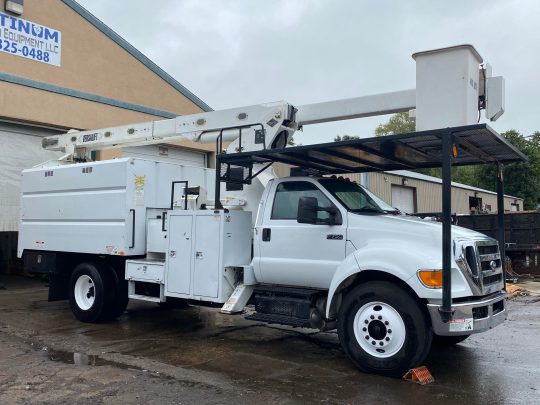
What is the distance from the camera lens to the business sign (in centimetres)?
1331

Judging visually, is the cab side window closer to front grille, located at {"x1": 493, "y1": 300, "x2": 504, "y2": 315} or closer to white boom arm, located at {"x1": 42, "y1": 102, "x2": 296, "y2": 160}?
white boom arm, located at {"x1": 42, "y1": 102, "x2": 296, "y2": 160}

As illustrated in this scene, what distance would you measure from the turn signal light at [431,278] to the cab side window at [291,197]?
65.4 inches

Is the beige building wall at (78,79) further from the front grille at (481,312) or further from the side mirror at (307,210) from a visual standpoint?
the front grille at (481,312)

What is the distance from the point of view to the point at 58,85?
1441 cm

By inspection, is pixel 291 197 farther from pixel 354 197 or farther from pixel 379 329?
pixel 379 329

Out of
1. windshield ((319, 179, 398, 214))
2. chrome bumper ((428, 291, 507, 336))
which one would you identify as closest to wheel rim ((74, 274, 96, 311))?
windshield ((319, 179, 398, 214))

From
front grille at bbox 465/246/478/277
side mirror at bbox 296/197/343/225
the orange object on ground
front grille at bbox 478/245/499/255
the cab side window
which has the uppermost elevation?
the cab side window

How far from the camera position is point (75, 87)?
585 inches

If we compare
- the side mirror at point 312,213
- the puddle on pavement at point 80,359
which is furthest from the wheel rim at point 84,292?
the side mirror at point 312,213

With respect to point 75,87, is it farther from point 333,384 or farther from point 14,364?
point 333,384

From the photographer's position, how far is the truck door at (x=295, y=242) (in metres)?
6.62

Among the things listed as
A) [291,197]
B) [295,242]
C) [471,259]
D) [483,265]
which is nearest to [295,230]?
[295,242]

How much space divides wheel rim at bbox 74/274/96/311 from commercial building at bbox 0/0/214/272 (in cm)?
564

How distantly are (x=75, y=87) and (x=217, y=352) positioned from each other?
10.5 m
